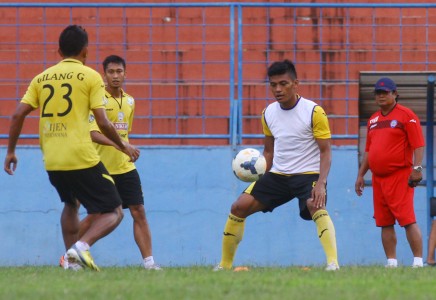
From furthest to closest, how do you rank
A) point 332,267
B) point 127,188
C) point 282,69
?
point 127,188
point 282,69
point 332,267

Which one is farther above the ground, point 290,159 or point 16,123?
point 16,123

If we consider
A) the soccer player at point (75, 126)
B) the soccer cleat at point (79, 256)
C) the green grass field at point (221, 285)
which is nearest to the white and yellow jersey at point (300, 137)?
the green grass field at point (221, 285)

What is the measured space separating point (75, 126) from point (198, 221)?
4473mm

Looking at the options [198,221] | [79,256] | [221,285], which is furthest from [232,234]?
[198,221]

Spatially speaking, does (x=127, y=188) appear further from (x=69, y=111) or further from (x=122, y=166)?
(x=69, y=111)

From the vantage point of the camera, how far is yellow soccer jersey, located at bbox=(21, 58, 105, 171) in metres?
8.80

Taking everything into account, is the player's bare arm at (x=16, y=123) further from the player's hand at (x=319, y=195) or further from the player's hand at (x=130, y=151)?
the player's hand at (x=319, y=195)

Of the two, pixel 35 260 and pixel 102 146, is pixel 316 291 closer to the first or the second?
pixel 102 146

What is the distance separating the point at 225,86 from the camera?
535 inches

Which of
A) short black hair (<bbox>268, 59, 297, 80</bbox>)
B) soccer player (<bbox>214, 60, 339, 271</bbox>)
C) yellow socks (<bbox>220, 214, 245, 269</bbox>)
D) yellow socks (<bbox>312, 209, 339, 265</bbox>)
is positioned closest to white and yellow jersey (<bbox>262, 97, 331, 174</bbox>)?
soccer player (<bbox>214, 60, 339, 271</bbox>)

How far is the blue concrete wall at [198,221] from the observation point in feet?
42.8

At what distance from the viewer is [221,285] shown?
7.29 meters

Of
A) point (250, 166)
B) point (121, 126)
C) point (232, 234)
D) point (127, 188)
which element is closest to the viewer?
point (232, 234)

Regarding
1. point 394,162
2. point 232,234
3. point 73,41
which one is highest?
point 73,41
